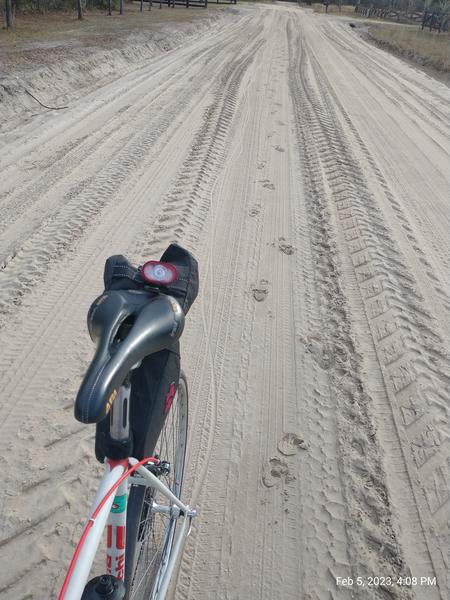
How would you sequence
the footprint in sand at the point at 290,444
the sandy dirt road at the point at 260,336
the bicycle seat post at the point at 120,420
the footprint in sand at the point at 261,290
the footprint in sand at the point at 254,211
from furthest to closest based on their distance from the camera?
the footprint in sand at the point at 254,211 → the footprint in sand at the point at 261,290 → the footprint in sand at the point at 290,444 → the sandy dirt road at the point at 260,336 → the bicycle seat post at the point at 120,420

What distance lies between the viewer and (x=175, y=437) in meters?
2.57

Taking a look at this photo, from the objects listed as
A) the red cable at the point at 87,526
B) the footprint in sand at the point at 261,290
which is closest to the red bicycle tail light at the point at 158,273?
the red cable at the point at 87,526

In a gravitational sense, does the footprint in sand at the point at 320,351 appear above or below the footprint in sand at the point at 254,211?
below

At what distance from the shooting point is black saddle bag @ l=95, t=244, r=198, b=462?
1671 millimetres


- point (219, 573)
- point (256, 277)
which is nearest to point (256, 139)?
point (256, 277)

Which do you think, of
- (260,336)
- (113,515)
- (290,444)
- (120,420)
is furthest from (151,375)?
(260,336)

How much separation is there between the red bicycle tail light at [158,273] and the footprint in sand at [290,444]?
1610 millimetres

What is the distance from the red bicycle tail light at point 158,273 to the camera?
1701 millimetres

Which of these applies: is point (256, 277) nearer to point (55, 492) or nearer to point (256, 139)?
point (55, 492)

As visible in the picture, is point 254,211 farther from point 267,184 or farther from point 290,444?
point 290,444

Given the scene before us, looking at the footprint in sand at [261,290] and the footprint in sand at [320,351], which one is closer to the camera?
the footprint in sand at [320,351]

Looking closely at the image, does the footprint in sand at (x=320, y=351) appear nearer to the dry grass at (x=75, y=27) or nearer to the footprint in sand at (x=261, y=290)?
the footprint in sand at (x=261, y=290)

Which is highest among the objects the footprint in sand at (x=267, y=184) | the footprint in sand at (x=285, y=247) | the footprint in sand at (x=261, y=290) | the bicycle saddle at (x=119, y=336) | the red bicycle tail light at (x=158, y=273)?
the red bicycle tail light at (x=158, y=273)

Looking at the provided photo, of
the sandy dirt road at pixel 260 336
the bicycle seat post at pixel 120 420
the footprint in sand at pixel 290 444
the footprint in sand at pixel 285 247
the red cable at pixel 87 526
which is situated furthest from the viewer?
the footprint in sand at pixel 285 247
